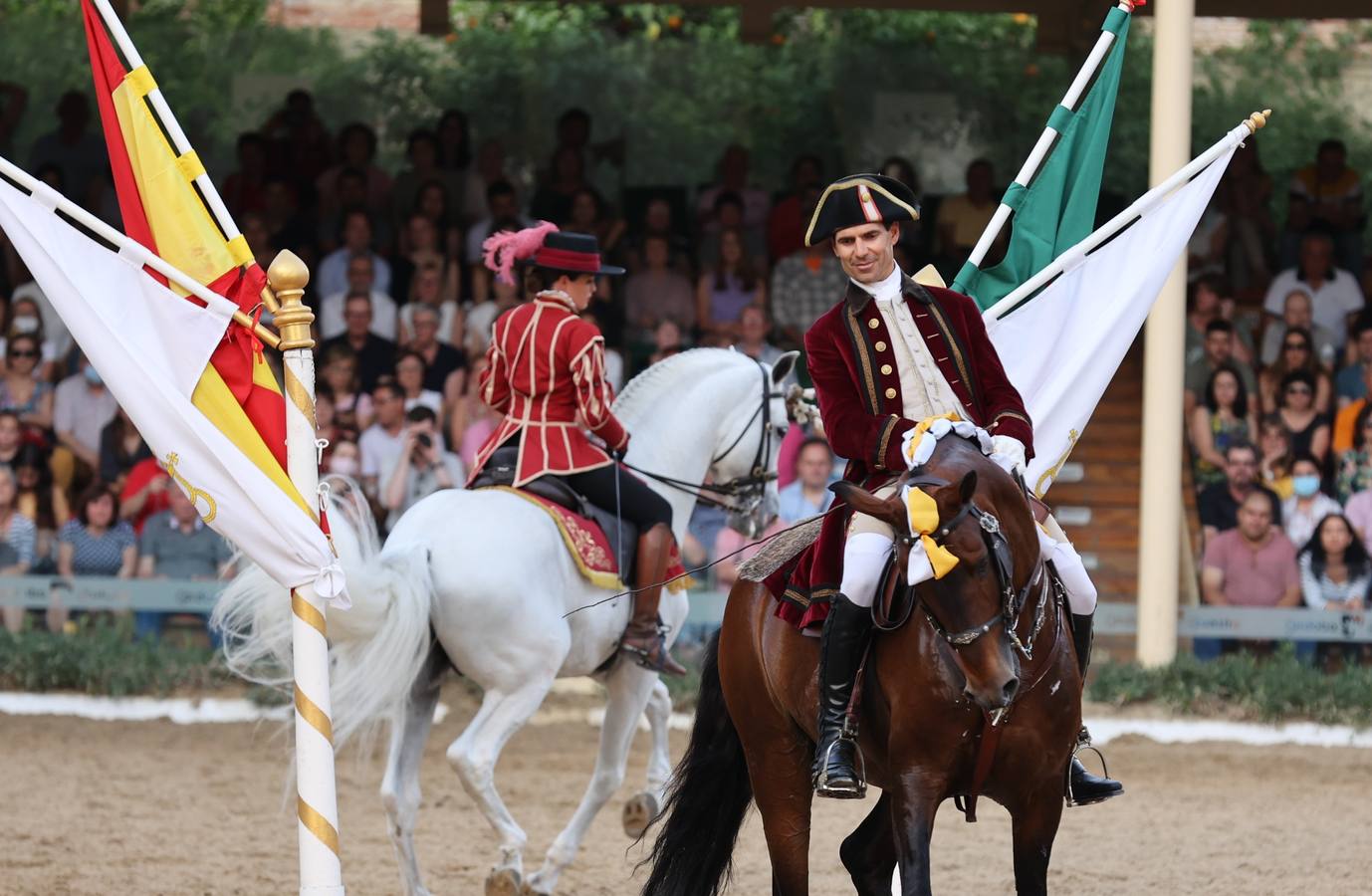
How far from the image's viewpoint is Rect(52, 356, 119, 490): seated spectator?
1272 centimetres

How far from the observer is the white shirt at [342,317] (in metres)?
13.7

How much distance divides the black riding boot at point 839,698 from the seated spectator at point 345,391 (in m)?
7.45

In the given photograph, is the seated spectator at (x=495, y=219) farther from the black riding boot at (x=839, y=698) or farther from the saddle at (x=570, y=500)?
the black riding boot at (x=839, y=698)

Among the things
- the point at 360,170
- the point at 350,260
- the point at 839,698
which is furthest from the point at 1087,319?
the point at 360,170

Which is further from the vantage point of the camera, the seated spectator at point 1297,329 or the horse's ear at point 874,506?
the seated spectator at point 1297,329

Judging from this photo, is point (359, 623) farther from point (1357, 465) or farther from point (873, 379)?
point (1357, 465)

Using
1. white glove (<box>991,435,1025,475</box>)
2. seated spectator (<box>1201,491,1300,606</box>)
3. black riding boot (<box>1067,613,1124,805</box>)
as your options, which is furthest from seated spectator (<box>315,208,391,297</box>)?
white glove (<box>991,435,1025,475</box>)

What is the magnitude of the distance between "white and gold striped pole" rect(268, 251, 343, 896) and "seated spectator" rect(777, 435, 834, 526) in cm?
614

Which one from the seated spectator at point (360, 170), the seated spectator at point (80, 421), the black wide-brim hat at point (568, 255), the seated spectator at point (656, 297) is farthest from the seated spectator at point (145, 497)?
the black wide-brim hat at point (568, 255)

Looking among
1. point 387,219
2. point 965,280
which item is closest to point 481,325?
point 387,219

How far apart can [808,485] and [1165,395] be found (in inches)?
85.8

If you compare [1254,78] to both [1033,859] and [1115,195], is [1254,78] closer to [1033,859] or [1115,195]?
[1115,195]

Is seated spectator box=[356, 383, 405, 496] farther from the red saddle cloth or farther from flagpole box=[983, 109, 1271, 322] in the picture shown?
flagpole box=[983, 109, 1271, 322]

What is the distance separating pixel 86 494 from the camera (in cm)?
1223
